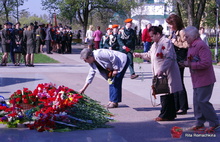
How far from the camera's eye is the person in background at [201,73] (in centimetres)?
653

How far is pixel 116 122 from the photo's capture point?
7277 mm

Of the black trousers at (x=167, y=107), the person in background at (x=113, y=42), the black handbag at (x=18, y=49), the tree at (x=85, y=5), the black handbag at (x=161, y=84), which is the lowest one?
the black trousers at (x=167, y=107)

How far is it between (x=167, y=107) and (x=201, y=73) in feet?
4.11

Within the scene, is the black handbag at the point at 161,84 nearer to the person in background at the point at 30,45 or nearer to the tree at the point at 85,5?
the person in background at the point at 30,45

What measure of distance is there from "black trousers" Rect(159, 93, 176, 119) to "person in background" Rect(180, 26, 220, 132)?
0.84 meters

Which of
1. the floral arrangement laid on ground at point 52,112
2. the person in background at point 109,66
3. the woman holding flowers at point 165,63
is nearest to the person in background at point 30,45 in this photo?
the person in background at point 109,66

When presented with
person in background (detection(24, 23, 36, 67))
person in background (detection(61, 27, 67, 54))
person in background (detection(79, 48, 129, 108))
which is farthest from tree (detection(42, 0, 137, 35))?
person in background (detection(79, 48, 129, 108))

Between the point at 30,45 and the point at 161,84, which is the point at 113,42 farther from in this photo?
the point at 161,84

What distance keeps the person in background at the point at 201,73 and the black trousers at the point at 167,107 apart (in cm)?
84

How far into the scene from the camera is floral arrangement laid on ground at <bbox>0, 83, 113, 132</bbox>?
6.61 meters

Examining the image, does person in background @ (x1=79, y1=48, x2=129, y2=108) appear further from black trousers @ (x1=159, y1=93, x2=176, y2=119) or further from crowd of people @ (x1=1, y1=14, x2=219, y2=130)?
black trousers @ (x1=159, y1=93, x2=176, y2=119)

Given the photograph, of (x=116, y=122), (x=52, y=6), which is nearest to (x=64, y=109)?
(x=116, y=122)

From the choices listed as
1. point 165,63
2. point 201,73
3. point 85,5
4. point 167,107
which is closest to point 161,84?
point 165,63

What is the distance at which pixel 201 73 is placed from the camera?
6.60m
